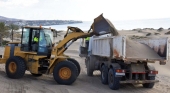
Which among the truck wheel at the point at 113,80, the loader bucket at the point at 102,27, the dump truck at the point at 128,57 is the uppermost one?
the loader bucket at the point at 102,27

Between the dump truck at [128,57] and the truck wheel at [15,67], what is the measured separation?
12.7 ft

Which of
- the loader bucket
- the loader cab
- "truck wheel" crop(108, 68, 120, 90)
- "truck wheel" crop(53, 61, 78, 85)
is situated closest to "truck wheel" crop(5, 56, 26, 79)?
the loader cab

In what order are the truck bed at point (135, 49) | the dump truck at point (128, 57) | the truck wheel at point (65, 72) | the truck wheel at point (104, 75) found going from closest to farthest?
the truck bed at point (135, 49), the dump truck at point (128, 57), the truck wheel at point (65, 72), the truck wheel at point (104, 75)

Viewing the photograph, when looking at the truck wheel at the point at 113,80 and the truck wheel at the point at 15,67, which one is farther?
the truck wheel at the point at 15,67

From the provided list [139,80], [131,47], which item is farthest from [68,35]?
[139,80]

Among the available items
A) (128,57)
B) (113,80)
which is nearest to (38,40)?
(113,80)

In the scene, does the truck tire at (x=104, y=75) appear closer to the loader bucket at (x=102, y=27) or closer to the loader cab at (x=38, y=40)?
the loader bucket at (x=102, y=27)

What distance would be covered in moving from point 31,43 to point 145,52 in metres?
5.43

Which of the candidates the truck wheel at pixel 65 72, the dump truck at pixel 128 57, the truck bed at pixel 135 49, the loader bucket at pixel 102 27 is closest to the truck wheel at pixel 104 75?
the dump truck at pixel 128 57

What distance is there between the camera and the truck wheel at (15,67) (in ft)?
41.3

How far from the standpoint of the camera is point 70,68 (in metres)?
12.1

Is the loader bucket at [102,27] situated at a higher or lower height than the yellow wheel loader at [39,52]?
higher

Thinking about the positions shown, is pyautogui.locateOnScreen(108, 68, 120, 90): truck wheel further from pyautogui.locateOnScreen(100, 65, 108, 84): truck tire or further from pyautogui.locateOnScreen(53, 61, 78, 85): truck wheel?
pyautogui.locateOnScreen(53, 61, 78, 85): truck wheel

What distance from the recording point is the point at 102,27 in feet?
43.2
